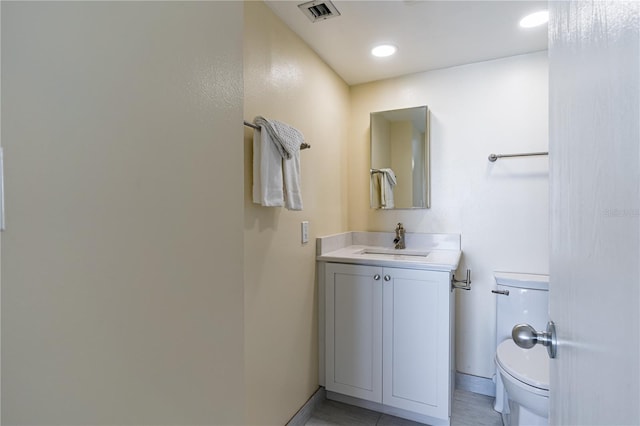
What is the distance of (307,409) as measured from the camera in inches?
72.7

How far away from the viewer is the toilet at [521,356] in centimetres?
136

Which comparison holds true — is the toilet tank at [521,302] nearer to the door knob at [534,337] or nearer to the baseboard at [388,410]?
the baseboard at [388,410]

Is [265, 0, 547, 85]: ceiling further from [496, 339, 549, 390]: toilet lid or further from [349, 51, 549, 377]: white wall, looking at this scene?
[496, 339, 549, 390]: toilet lid

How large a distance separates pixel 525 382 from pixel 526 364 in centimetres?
15

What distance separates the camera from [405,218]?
2.33 metres

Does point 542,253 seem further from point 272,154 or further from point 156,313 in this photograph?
point 156,313

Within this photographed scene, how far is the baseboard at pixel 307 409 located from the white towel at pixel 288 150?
46.7 inches

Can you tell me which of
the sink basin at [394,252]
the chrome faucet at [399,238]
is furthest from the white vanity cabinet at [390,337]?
the chrome faucet at [399,238]

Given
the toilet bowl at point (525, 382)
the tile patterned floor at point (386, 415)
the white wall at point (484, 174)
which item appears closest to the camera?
the toilet bowl at point (525, 382)

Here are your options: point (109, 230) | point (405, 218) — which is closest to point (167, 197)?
point (109, 230)

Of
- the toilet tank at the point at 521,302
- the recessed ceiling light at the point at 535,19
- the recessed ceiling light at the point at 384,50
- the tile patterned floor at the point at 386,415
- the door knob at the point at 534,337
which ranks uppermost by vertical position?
the recessed ceiling light at the point at 535,19

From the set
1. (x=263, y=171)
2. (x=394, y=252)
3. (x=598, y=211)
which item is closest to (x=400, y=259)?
(x=394, y=252)

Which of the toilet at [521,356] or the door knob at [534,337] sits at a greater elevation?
the door knob at [534,337]

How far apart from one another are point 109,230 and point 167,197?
151mm
